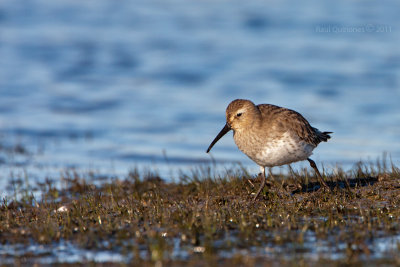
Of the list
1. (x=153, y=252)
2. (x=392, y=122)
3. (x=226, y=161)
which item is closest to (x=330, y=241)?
(x=153, y=252)

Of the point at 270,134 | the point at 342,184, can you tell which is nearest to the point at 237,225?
the point at 270,134

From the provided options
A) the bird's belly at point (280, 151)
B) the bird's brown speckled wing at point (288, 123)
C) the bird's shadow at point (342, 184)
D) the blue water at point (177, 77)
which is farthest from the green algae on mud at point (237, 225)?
the blue water at point (177, 77)

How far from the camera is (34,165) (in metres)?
14.5

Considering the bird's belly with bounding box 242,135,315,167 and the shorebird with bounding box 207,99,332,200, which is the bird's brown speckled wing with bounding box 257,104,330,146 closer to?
the shorebird with bounding box 207,99,332,200

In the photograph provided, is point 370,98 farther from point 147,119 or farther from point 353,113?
point 147,119

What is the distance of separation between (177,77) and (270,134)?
1475 centimetres

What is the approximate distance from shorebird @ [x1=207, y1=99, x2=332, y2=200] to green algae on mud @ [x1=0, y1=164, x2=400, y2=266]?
1.81ft

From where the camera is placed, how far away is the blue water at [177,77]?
16.6 meters

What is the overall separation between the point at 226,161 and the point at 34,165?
474 cm

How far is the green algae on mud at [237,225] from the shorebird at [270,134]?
0.55 m

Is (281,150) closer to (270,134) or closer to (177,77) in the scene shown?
(270,134)

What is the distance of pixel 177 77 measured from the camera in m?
23.9

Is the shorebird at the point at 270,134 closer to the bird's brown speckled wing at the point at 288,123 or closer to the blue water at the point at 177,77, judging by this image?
the bird's brown speckled wing at the point at 288,123

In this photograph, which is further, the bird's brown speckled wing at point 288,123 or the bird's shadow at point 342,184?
the bird's shadow at point 342,184
